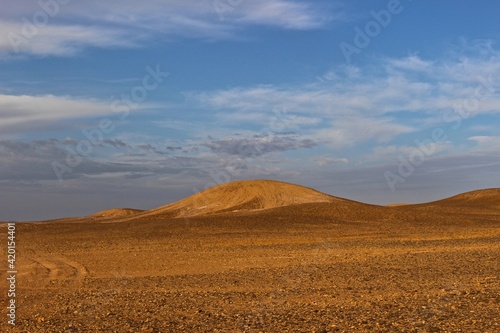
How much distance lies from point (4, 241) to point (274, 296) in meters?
29.7

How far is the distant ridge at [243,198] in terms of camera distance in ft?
222

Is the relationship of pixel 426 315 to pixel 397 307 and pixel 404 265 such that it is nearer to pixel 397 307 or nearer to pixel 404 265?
pixel 397 307

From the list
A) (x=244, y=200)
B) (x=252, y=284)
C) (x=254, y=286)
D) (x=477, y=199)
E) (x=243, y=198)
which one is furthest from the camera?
(x=477, y=199)

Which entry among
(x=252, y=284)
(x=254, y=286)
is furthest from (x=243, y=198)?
(x=254, y=286)

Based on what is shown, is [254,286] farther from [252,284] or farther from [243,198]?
[243,198]

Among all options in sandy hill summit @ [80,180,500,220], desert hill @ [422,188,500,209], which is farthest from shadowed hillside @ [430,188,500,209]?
sandy hill summit @ [80,180,500,220]

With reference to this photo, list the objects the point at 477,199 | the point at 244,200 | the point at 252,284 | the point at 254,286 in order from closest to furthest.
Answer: the point at 254,286, the point at 252,284, the point at 244,200, the point at 477,199

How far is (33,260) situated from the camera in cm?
2600

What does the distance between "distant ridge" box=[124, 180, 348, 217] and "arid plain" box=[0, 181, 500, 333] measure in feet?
90.9

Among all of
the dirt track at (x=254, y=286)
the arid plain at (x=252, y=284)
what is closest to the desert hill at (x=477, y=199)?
the arid plain at (x=252, y=284)

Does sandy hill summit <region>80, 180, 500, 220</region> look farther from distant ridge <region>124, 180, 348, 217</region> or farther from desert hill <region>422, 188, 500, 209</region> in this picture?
desert hill <region>422, 188, 500, 209</region>

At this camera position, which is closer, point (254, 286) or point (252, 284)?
point (254, 286)

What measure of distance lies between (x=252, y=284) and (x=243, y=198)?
55040mm

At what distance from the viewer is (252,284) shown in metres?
16.2
